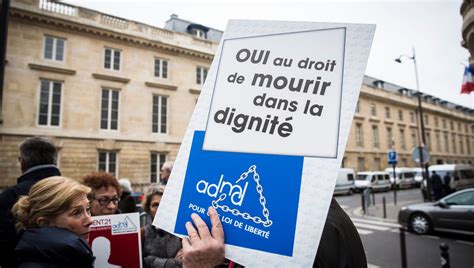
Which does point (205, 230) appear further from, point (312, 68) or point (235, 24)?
point (235, 24)

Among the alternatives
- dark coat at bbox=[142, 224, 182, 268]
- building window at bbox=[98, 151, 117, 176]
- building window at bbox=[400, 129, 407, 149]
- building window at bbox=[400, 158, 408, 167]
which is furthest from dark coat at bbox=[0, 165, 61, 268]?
building window at bbox=[400, 129, 407, 149]

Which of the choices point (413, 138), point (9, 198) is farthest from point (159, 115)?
point (413, 138)

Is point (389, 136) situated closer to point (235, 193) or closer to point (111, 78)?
point (111, 78)

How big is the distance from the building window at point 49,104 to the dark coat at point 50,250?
17101mm

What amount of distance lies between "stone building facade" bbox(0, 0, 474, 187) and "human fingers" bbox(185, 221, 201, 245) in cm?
1761

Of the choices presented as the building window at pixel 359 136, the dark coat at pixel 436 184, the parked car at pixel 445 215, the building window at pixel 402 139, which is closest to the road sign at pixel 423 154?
the parked car at pixel 445 215

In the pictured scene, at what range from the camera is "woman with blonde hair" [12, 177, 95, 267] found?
1.45 metres

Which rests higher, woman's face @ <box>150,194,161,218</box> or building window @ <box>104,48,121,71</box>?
building window @ <box>104,48,121,71</box>

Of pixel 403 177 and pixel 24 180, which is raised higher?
pixel 24 180

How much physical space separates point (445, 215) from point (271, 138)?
864cm

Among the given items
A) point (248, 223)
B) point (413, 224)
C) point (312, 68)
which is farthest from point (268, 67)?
point (413, 224)

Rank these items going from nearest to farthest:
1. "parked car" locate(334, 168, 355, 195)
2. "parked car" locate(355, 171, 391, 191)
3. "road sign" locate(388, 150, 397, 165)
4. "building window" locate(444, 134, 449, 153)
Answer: "road sign" locate(388, 150, 397, 165) < "parked car" locate(334, 168, 355, 195) < "parked car" locate(355, 171, 391, 191) < "building window" locate(444, 134, 449, 153)

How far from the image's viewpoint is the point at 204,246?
917 mm

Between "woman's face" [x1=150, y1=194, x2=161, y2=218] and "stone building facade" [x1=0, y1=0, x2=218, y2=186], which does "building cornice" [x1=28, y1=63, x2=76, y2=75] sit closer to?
"stone building facade" [x1=0, y1=0, x2=218, y2=186]
